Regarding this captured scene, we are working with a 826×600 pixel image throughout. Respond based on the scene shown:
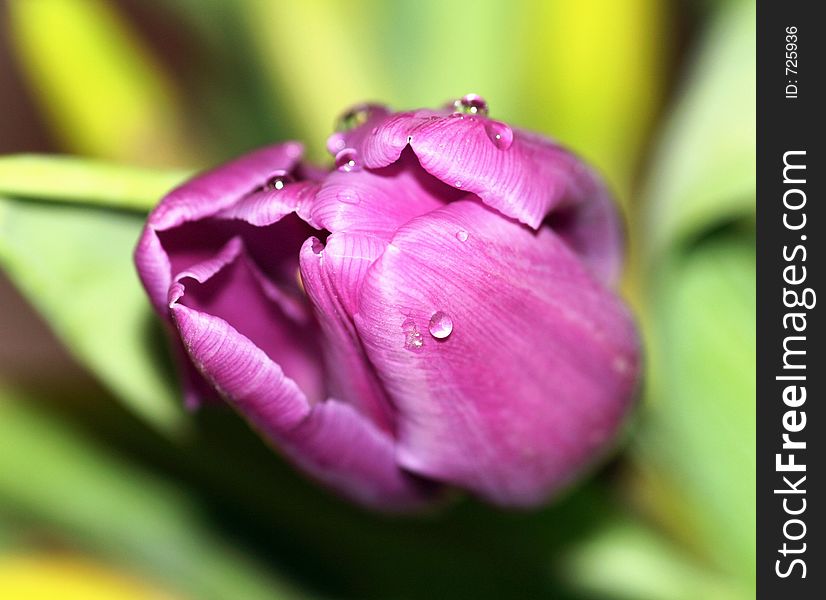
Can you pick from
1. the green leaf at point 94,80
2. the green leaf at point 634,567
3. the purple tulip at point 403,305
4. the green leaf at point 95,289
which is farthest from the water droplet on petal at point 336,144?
the green leaf at point 94,80

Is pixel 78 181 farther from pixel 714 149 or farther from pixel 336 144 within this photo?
pixel 714 149

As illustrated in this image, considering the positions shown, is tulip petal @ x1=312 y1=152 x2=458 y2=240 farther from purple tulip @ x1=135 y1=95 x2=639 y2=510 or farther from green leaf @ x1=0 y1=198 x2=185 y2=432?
green leaf @ x1=0 y1=198 x2=185 y2=432

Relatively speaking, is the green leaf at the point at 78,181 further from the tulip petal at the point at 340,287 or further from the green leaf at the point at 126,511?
the green leaf at the point at 126,511

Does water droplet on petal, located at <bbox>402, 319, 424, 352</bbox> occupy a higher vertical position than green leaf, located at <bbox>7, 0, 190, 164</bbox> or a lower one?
lower

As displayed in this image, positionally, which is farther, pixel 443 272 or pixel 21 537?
pixel 21 537

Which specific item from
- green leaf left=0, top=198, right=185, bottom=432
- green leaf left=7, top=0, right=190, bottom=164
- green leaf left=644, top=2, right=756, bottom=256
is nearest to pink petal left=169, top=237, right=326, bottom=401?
green leaf left=0, top=198, right=185, bottom=432
